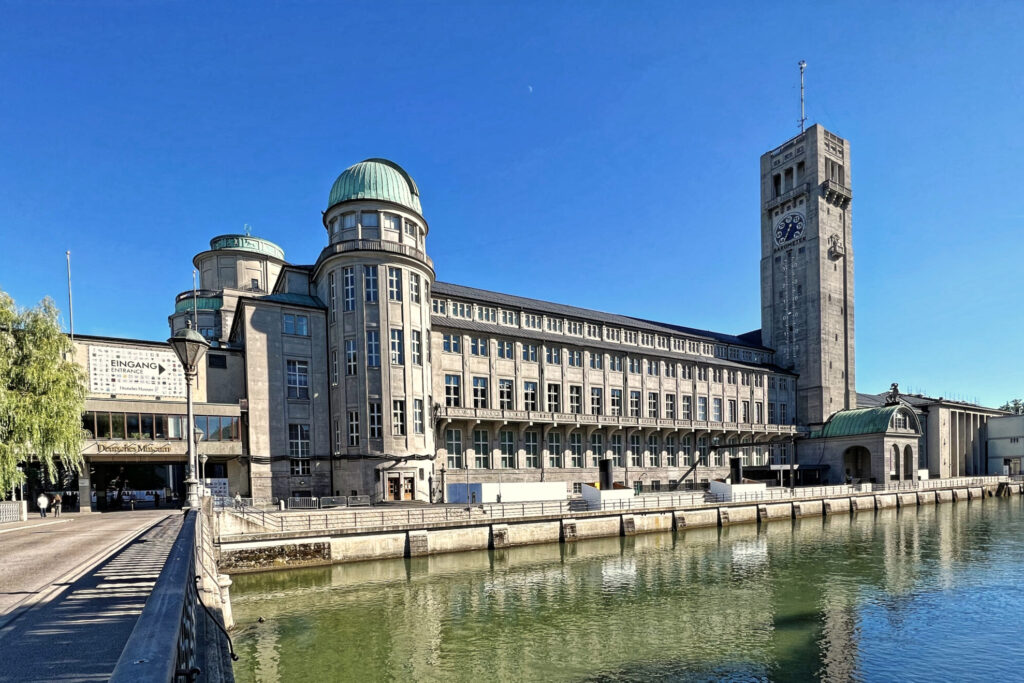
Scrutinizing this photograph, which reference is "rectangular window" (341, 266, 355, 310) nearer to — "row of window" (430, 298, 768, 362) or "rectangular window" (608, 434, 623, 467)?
"row of window" (430, 298, 768, 362)

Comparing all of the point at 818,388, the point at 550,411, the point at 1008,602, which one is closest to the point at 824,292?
the point at 818,388

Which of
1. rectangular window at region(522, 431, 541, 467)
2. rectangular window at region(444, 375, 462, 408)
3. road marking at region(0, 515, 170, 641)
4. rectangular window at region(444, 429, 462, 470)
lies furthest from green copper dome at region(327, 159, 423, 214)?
road marking at region(0, 515, 170, 641)

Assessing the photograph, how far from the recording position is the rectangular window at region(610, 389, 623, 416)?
65.4 metres

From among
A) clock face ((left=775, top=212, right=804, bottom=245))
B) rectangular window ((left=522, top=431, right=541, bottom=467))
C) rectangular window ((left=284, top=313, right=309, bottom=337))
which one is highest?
clock face ((left=775, top=212, right=804, bottom=245))

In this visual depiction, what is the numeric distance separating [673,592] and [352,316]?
106ft

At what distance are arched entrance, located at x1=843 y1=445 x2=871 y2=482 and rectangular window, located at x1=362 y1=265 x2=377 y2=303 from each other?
70.5 m

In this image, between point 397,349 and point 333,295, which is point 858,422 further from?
point 333,295

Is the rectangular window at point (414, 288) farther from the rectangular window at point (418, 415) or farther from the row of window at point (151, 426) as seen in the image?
the row of window at point (151, 426)

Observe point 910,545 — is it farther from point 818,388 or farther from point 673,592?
point 818,388

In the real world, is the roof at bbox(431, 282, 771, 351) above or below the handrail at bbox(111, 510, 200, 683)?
above

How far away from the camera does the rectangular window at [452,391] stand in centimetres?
5419

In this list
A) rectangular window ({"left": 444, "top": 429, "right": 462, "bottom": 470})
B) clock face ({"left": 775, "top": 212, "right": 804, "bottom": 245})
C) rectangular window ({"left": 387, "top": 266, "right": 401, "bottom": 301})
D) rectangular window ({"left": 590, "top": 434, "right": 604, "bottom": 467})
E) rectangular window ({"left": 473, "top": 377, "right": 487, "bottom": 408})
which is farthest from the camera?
clock face ({"left": 775, "top": 212, "right": 804, "bottom": 245})

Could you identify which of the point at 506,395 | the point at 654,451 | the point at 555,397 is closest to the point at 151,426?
the point at 506,395

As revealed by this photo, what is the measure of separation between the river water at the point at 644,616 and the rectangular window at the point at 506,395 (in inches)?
865
